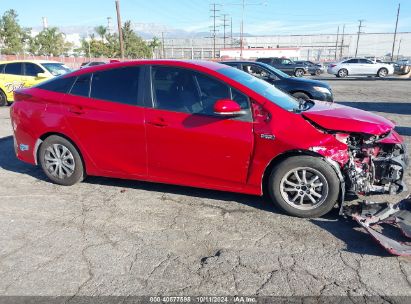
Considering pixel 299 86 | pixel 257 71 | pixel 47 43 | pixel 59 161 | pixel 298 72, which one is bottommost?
pixel 298 72

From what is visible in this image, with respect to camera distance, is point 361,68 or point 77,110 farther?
point 361,68

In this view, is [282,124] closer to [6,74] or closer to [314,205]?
[314,205]

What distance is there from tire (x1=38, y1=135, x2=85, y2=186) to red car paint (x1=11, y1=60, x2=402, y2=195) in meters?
0.12

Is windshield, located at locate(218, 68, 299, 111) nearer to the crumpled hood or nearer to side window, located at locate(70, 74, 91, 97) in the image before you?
the crumpled hood

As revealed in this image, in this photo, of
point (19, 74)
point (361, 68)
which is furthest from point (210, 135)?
point (361, 68)

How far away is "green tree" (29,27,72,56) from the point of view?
53812mm

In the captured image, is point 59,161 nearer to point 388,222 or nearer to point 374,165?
point 374,165

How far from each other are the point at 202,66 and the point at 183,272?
7.75ft

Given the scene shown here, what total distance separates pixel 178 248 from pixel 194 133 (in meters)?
1.28

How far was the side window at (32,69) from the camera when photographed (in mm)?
12469

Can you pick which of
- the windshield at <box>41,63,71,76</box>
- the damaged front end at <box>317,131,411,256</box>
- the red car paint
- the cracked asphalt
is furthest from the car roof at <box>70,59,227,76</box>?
the windshield at <box>41,63,71,76</box>

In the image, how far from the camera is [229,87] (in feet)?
13.4

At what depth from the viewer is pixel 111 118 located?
439cm

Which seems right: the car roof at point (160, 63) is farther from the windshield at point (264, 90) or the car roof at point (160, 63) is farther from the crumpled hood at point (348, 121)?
the crumpled hood at point (348, 121)
